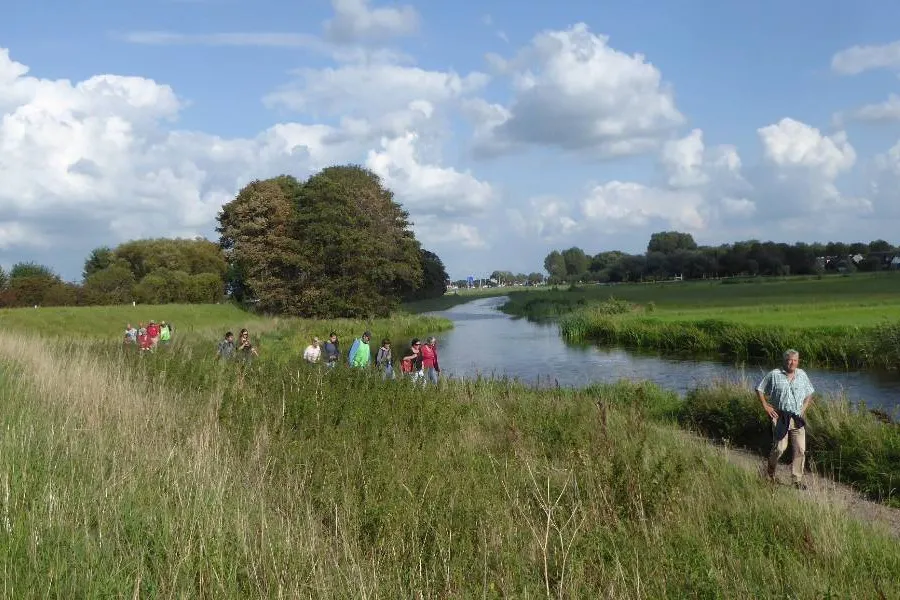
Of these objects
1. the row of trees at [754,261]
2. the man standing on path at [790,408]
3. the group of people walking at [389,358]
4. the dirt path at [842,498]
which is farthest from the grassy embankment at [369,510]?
the row of trees at [754,261]

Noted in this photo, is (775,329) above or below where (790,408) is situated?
below

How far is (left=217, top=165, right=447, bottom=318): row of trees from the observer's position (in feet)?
184

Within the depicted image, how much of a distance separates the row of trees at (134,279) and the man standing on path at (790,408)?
175 ft

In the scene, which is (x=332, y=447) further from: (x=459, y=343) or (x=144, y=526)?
(x=459, y=343)

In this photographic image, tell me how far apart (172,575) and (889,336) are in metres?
26.8

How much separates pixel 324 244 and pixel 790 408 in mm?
49350

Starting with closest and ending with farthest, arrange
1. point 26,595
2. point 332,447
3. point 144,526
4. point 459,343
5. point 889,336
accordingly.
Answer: point 26,595
point 144,526
point 332,447
point 889,336
point 459,343

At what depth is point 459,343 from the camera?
4466 centimetres

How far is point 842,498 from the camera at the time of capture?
840 cm

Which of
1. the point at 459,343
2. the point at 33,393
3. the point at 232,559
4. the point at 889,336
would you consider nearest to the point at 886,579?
the point at 232,559

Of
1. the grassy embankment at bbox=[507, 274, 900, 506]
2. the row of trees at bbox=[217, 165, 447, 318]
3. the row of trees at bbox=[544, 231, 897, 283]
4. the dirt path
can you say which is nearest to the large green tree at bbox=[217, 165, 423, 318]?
the row of trees at bbox=[217, 165, 447, 318]

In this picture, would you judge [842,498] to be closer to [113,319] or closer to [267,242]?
[113,319]

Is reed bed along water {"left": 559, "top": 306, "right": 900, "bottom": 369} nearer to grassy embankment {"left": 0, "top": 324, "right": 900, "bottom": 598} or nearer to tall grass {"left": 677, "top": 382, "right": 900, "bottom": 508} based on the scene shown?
tall grass {"left": 677, "top": 382, "right": 900, "bottom": 508}

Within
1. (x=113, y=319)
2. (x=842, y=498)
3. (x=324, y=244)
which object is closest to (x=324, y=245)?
(x=324, y=244)
